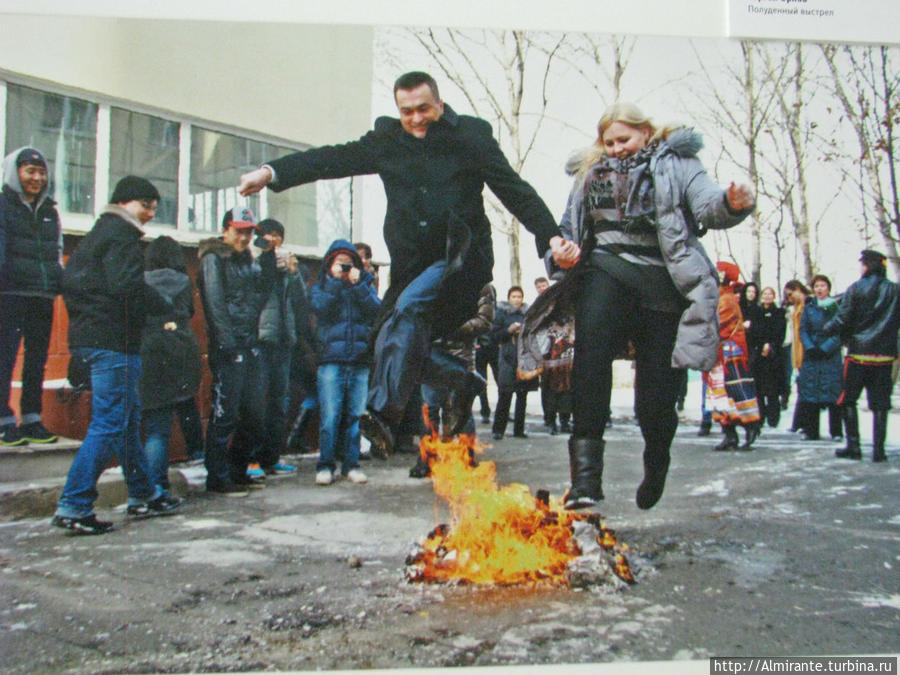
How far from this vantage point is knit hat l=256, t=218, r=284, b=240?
10.1ft

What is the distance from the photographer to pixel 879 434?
350 centimetres

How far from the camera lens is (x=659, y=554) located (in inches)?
111

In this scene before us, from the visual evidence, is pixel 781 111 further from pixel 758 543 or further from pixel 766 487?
pixel 758 543

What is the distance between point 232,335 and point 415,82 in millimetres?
1193

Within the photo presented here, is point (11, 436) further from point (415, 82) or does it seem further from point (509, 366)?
point (415, 82)

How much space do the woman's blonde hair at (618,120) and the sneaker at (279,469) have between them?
162 cm

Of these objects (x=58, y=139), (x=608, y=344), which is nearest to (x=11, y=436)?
(x=58, y=139)

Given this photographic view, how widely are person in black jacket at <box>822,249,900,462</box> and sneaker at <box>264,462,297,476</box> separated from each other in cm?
235

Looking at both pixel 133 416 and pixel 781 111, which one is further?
pixel 781 111

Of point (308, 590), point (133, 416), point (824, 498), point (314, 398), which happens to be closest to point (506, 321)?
point (314, 398)

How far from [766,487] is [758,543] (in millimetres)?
527

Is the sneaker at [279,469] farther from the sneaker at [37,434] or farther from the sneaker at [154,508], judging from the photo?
the sneaker at [37,434]

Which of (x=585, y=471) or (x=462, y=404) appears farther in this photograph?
(x=462, y=404)

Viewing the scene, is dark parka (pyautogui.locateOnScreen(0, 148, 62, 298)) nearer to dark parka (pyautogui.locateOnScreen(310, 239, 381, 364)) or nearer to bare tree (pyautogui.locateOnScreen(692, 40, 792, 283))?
dark parka (pyautogui.locateOnScreen(310, 239, 381, 364))
